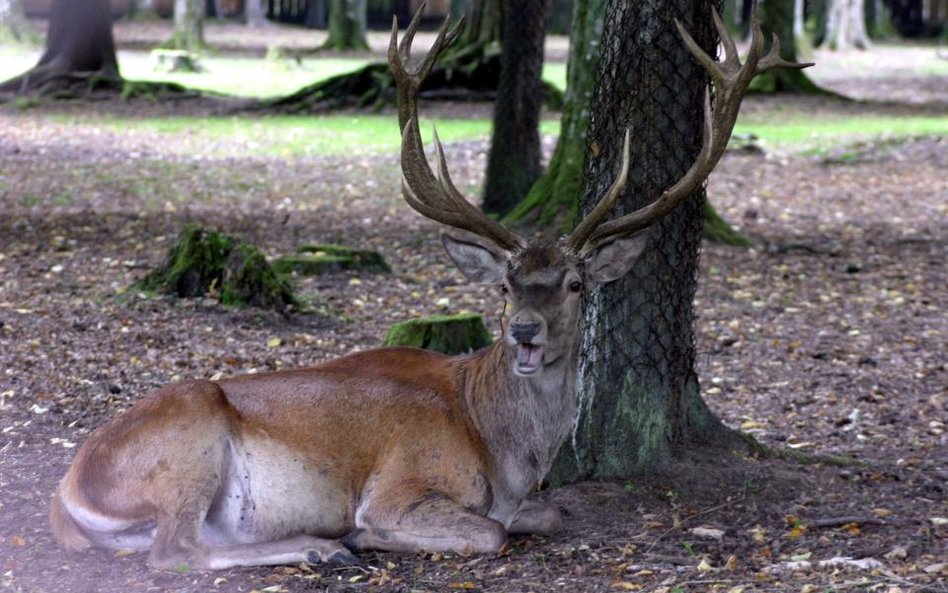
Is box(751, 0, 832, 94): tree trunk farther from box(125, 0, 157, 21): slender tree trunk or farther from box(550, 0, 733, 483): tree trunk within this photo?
box(125, 0, 157, 21): slender tree trunk

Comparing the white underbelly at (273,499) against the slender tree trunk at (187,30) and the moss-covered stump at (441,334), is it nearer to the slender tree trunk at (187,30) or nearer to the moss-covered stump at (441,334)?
the moss-covered stump at (441,334)

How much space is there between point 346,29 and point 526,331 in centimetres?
3634

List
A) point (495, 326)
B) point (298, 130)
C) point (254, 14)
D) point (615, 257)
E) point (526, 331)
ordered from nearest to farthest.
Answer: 1. point (526, 331)
2. point (615, 257)
3. point (495, 326)
4. point (298, 130)
5. point (254, 14)

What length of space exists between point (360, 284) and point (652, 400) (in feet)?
16.1

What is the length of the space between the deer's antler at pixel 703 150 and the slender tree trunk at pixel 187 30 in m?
32.8

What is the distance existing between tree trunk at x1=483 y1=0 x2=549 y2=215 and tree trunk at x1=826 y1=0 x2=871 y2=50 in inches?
1379

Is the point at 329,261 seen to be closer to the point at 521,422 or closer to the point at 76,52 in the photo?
the point at 521,422

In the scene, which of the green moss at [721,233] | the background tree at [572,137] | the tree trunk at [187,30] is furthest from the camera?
the tree trunk at [187,30]

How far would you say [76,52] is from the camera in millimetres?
25891

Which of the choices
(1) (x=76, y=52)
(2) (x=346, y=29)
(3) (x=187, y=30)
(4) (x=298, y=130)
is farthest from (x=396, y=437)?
(2) (x=346, y=29)

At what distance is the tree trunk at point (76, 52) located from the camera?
83.0ft

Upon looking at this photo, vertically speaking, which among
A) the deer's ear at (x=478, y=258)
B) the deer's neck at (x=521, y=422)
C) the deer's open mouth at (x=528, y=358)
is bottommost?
the deer's neck at (x=521, y=422)

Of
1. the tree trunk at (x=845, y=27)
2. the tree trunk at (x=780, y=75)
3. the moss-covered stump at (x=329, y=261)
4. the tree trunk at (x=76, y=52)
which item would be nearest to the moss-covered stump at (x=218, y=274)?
the moss-covered stump at (x=329, y=261)

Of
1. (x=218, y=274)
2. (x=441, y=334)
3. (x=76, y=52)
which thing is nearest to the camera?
(x=441, y=334)
